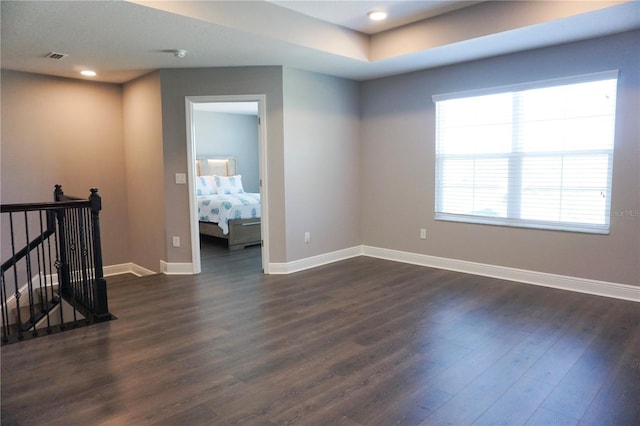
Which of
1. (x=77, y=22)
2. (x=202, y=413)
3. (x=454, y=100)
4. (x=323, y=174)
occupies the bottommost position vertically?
(x=202, y=413)

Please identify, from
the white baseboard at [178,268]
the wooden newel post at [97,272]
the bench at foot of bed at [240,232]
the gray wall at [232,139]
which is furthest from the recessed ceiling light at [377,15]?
the gray wall at [232,139]

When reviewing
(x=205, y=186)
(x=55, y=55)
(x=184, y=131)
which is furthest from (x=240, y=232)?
(x=55, y=55)

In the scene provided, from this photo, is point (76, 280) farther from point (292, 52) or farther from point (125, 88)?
point (292, 52)

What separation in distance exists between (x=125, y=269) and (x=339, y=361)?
13.2 ft

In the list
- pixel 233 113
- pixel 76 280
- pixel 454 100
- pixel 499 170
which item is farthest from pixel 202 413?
pixel 233 113

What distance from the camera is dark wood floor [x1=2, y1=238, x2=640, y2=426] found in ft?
7.09

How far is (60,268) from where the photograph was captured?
13.8 ft

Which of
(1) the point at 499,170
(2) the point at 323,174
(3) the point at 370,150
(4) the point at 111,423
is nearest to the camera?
(4) the point at 111,423

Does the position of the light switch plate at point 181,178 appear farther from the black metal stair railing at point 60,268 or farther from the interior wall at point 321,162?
the interior wall at point 321,162

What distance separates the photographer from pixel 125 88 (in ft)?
17.6

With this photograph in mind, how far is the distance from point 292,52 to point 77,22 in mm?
1833

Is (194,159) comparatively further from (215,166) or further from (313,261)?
(215,166)

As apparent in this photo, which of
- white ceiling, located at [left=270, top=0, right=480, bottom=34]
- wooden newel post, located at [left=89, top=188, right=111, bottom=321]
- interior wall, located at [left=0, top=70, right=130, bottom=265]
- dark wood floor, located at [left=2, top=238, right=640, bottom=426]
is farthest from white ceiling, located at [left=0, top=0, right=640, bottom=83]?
dark wood floor, located at [left=2, top=238, right=640, bottom=426]

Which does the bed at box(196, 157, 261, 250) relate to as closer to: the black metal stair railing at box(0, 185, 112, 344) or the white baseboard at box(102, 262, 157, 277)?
the white baseboard at box(102, 262, 157, 277)
